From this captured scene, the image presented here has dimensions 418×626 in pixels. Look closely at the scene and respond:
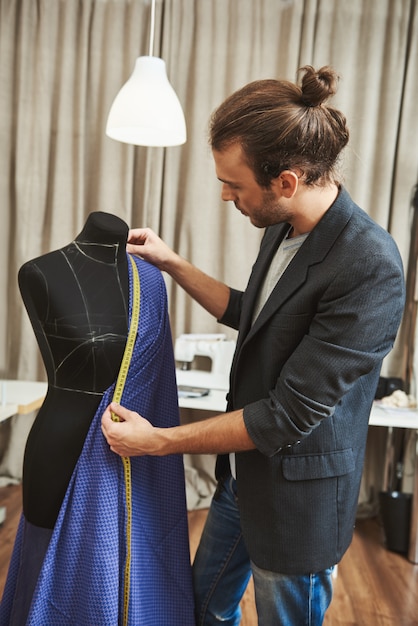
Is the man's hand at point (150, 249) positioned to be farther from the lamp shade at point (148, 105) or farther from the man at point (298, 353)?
the lamp shade at point (148, 105)

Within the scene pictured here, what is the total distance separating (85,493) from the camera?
1.31m

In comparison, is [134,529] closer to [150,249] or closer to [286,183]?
[150,249]

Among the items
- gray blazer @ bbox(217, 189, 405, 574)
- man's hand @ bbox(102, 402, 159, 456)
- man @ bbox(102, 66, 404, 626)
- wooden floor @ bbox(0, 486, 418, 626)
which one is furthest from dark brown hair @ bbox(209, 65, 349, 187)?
wooden floor @ bbox(0, 486, 418, 626)

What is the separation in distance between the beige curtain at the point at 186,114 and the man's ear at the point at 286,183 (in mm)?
2200

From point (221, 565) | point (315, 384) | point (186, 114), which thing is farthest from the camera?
point (186, 114)

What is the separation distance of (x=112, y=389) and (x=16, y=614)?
0.56 metres

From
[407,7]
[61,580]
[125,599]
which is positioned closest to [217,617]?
[125,599]

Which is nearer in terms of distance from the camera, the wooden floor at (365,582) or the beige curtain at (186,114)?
the wooden floor at (365,582)

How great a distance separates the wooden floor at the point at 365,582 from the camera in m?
2.49

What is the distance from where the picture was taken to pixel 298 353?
1229 millimetres

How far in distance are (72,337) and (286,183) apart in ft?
1.76

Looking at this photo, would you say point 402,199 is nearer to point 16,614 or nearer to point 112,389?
point 112,389

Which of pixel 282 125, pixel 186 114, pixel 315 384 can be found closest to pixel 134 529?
pixel 315 384

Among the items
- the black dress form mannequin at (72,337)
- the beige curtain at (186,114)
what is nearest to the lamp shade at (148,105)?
the beige curtain at (186,114)
